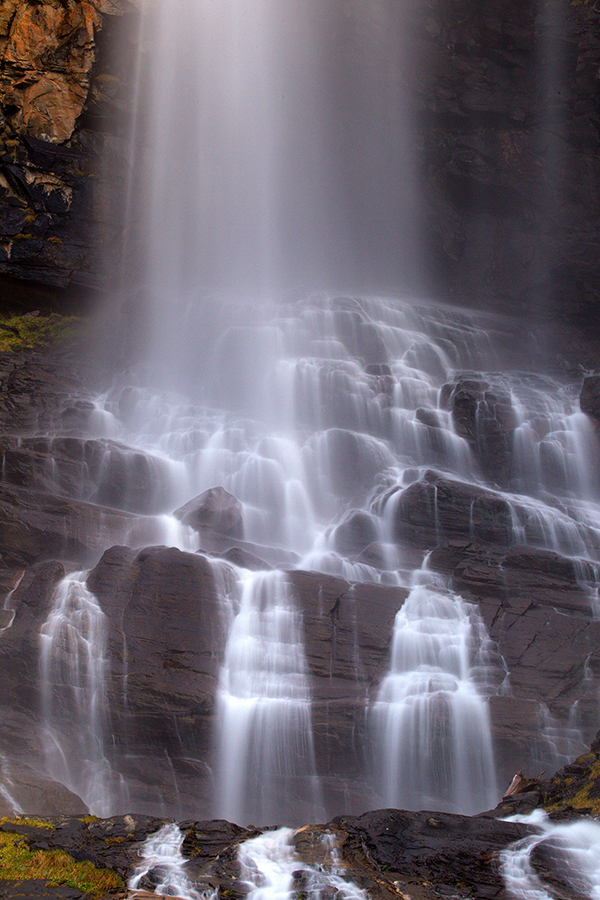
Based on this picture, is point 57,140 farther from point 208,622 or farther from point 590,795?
point 590,795

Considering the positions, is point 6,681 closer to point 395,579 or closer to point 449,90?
point 395,579

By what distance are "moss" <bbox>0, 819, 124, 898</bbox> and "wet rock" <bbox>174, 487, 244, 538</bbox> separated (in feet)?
30.7

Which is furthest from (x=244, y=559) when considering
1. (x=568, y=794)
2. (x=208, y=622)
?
(x=568, y=794)

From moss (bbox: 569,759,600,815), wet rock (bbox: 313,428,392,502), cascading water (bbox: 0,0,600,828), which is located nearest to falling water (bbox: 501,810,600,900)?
moss (bbox: 569,759,600,815)

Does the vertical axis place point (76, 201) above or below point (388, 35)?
below

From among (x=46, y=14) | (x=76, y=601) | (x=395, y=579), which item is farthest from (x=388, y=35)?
(x=76, y=601)

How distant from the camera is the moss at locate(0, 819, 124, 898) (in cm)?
720

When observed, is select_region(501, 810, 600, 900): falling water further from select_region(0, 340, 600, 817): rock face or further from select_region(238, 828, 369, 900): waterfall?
select_region(0, 340, 600, 817): rock face

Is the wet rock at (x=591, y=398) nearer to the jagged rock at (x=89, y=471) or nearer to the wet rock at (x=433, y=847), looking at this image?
the jagged rock at (x=89, y=471)

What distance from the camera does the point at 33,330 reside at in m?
26.7

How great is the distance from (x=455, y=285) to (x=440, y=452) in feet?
57.3

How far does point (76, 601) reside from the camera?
13.7 metres

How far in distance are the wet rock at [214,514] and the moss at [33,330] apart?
1256 centimetres

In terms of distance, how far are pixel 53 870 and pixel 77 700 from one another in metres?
5.38
